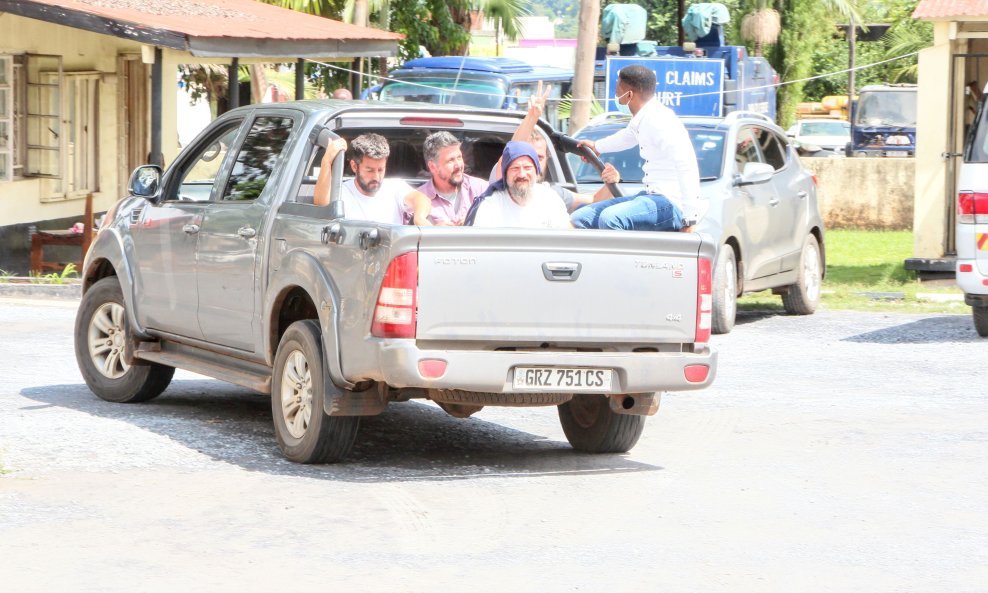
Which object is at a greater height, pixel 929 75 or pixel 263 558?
pixel 929 75

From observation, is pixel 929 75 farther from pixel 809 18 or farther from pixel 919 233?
pixel 809 18

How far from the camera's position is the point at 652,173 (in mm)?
9141

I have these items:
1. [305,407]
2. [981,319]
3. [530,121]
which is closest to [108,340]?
[305,407]

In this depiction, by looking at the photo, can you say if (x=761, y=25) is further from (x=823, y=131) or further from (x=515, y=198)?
(x=515, y=198)

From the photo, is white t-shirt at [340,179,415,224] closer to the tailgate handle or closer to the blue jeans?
the blue jeans

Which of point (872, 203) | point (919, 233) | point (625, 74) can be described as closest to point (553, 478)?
point (625, 74)

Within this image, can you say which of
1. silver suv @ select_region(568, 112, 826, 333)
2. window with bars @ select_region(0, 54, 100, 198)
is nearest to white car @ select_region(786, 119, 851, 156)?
window with bars @ select_region(0, 54, 100, 198)

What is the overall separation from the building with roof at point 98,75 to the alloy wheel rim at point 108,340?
22.5 feet

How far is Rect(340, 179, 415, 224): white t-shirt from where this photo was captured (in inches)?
332

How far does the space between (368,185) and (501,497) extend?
6.59 ft

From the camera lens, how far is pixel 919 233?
1834 cm

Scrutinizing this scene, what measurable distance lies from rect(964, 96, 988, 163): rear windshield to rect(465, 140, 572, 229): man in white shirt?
625 centimetres

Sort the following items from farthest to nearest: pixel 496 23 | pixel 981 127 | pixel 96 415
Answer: pixel 496 23 < pixel 981 127 < pixel 96 415

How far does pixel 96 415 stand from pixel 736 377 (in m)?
4.57
